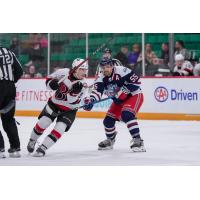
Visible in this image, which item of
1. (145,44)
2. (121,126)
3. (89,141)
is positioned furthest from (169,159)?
(145,44)

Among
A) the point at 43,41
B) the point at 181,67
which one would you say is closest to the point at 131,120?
the point at 181,67

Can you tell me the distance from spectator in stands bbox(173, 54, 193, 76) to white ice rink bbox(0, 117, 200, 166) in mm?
1354

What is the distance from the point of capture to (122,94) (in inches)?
242

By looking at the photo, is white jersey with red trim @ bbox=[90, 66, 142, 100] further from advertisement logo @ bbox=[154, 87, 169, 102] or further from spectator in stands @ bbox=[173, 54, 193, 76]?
spectator in stands @ bbox=[173, 54, 193, 76]

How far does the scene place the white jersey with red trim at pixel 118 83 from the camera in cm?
603

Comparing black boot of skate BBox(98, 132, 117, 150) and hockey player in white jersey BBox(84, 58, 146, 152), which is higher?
hockey player in white jersey BBox(84, 58, 146, 152)

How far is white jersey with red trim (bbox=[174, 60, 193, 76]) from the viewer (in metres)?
10.4

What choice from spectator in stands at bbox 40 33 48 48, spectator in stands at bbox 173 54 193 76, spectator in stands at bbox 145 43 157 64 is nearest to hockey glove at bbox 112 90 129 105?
spectator in stands at bbox 173 54 193 76

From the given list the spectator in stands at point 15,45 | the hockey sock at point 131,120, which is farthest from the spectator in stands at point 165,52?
the hockey sock at point 131,120

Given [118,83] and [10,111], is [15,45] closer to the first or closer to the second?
[118,83]

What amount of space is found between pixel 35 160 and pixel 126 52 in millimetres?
6038

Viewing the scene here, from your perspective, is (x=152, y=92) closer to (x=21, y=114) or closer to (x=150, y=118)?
(x=150, y=118)

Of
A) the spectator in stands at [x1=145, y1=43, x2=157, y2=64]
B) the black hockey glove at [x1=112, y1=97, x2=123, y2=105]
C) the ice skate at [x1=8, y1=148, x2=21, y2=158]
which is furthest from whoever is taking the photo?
the spectator in stands at [x1=145, y1=43, x2=157, y2=64]

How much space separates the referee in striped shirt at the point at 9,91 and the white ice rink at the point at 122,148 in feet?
0.55
